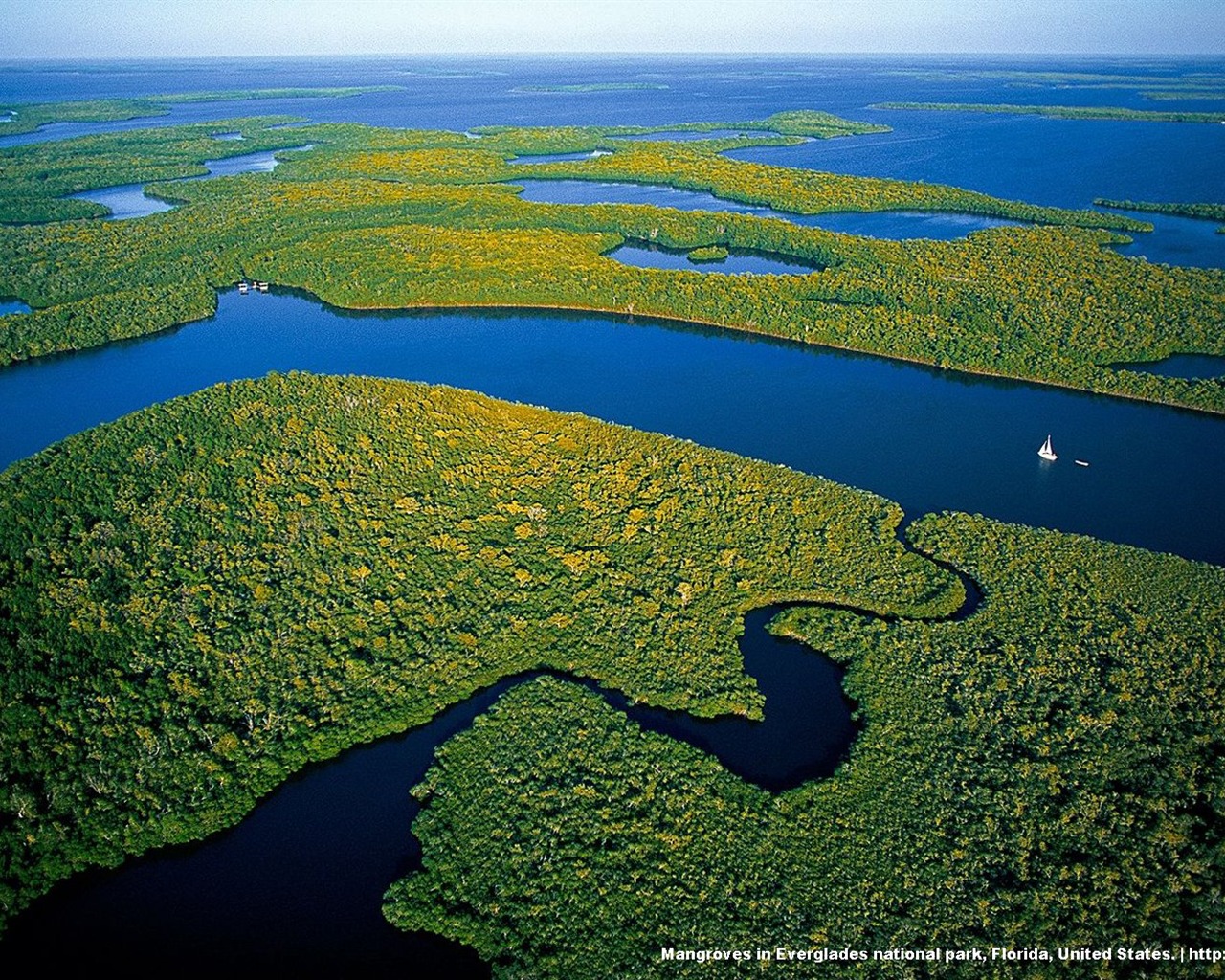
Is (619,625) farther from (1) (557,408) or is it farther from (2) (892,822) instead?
(1) (557,408)

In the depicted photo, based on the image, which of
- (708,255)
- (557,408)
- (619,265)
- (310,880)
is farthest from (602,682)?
(708,255)

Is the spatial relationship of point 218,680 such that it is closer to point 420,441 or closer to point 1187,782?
point 420,441

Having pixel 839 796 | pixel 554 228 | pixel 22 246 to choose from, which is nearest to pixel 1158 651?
pixel 839 796

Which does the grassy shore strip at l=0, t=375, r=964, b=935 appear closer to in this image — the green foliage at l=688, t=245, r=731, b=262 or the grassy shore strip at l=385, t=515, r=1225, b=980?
the grassy shore strip at l=385, t=515, r=1225, b=980

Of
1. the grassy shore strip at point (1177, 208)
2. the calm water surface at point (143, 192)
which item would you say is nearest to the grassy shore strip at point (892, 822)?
the grassy shore strip at point (1177, 208)

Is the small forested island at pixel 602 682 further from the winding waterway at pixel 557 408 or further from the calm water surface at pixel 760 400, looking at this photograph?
the calm water surface at pixel 760 400

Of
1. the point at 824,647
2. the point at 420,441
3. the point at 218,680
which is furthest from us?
the point at 420,441
